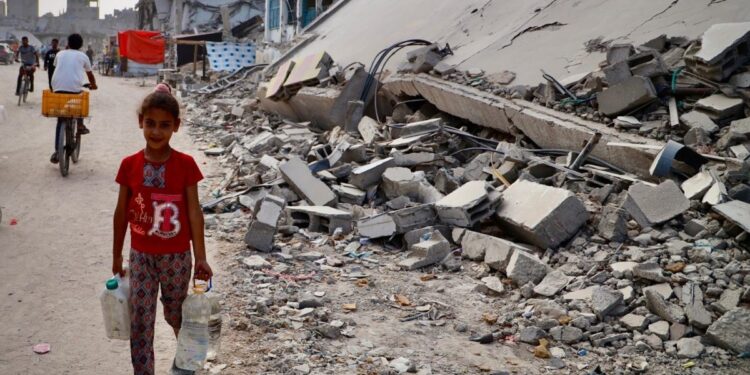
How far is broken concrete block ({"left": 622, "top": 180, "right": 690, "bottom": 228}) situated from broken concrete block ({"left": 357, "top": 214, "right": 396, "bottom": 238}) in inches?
77.3

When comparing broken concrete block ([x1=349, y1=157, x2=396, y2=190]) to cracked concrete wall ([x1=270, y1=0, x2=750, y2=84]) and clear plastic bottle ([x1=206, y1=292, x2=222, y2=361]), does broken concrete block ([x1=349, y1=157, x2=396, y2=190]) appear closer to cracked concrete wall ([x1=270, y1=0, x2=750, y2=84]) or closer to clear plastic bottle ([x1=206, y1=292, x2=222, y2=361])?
cracked concrete wall ([x1=270, y1=0, x2=750, y2=84])

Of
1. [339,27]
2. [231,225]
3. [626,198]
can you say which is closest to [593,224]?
[626,198]

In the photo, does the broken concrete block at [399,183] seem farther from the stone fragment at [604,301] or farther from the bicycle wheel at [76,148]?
the bicycle wheel at [76,148]

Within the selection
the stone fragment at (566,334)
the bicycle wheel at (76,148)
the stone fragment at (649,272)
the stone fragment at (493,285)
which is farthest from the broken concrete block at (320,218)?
the bicycle wheel at (76,148)

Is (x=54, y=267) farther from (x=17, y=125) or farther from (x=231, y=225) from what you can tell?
(x=17, y=125)

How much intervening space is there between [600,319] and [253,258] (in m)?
2.68

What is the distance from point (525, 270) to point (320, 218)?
7.26 feet

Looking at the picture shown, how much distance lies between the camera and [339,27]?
16.2 metres

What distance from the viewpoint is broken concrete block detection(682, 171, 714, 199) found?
556cm

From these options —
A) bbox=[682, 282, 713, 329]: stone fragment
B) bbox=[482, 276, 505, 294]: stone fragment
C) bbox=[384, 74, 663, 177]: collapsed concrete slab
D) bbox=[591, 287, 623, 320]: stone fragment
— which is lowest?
bbox=[482, 276, 505, 294]: stone fragment

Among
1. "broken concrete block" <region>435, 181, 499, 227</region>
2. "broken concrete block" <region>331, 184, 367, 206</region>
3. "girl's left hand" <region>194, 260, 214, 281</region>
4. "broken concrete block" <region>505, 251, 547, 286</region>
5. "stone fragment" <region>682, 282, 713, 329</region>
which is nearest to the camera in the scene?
"girl's left hand" <region>194, 260, 214, 281</region>

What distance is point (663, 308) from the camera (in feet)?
14.2

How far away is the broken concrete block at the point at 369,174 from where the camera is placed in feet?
23.5

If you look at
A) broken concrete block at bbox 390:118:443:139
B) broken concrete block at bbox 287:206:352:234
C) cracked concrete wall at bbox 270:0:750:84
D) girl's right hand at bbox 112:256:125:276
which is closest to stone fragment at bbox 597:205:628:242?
broken concrete block at bbox 287:206:352:234
